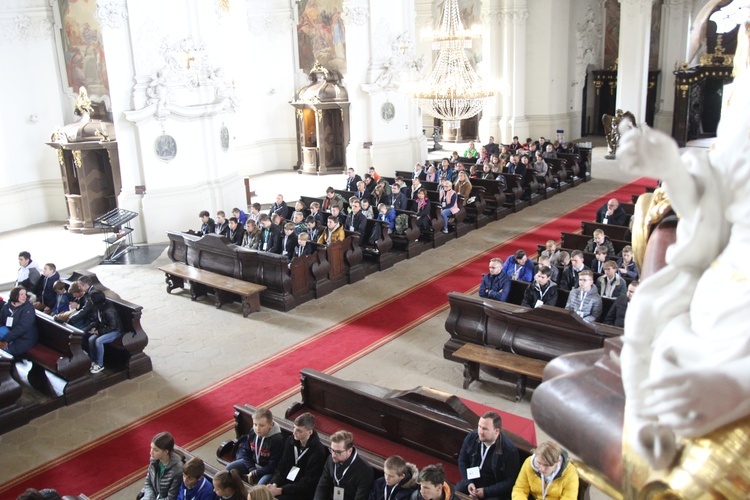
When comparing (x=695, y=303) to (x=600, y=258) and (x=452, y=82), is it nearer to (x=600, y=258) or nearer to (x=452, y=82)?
(x=600, y=258)

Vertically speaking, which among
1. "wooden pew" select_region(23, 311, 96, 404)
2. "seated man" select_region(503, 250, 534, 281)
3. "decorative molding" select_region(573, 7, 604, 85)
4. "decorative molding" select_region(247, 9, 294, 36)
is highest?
"decorative molding" select_region(247, 9, 294, 36)

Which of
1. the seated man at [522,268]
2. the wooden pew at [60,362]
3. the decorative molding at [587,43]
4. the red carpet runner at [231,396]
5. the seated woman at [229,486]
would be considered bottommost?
the red carpet runner at [231,396]

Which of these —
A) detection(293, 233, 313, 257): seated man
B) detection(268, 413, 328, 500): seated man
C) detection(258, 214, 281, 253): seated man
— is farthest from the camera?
detection(258, 214, 281, 253): seated man

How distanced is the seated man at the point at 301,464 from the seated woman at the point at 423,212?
846 cm

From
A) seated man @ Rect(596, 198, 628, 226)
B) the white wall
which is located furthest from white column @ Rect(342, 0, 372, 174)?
seated man @ Rect(596, 198, 628, 226)

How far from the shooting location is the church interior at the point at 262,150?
8.16 m

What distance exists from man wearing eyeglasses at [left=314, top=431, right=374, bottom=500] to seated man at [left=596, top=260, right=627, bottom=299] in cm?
441

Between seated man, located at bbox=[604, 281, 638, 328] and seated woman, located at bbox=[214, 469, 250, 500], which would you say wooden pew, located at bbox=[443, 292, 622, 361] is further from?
seated woman, located at bbox=[214, 469, 250, 500]

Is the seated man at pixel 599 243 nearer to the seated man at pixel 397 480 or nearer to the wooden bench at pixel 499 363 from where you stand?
the wooden bench at pixel 499 363

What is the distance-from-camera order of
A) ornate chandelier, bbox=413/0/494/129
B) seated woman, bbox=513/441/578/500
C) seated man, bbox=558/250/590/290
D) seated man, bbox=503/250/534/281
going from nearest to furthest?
seated woman, bbox=513/441/578/500 < seated man, bbox=558/250/590/290 < seated man, bbox=503/250/534/281 < ornate chandelier, bbox=413/0/494/129

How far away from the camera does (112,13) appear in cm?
1422

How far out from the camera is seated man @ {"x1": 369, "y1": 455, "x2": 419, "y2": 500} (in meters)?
4.89

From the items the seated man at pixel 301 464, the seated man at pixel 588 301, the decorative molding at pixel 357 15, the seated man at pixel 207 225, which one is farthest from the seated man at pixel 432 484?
the decorative molding at pixel 357 15

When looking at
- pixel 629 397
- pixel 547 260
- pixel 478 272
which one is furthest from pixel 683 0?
pixel 629 397
